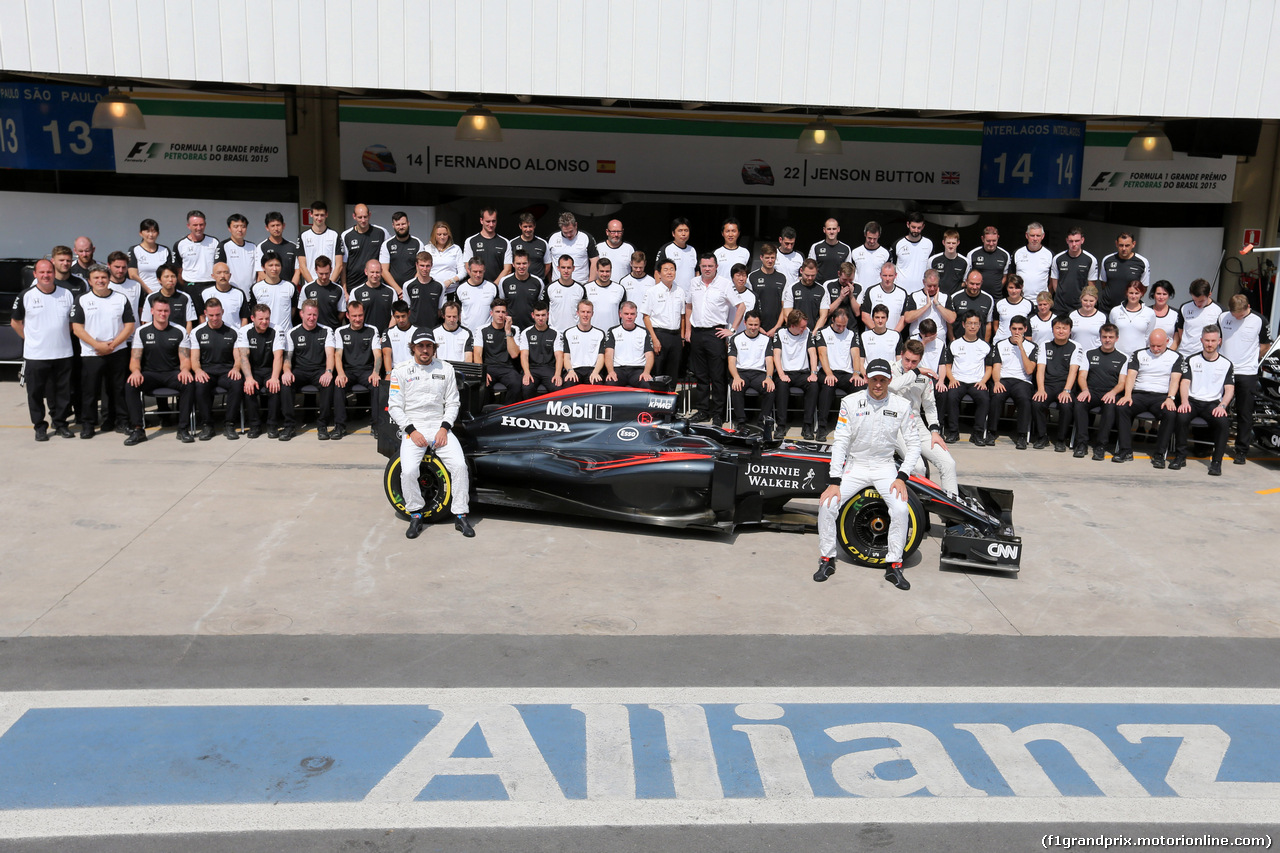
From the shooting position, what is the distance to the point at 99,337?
10.1 m

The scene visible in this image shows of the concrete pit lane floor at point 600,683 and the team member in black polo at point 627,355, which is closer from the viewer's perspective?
the concrete pit lane floor at point 600,683

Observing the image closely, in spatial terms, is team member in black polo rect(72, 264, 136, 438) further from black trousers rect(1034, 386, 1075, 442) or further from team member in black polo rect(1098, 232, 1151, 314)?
team member in black polo rect(1098, 232, 1151, 314)

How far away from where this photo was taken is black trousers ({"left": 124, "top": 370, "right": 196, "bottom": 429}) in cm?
999

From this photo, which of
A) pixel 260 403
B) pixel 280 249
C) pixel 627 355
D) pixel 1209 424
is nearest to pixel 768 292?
pixel 627 355

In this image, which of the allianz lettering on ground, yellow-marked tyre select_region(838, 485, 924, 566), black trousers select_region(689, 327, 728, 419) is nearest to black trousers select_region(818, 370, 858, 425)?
black trousers select_region(689, 327, 728, 419)

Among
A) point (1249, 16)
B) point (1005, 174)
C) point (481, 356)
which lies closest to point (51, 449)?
point (481, 356)

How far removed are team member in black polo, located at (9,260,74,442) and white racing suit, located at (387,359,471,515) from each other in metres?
4.19

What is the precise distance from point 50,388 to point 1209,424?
10.9 meters

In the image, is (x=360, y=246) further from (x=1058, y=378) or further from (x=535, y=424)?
(x=1058, y=378)

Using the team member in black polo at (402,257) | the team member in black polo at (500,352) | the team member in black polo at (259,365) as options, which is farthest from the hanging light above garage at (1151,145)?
the team member in black polo at (259,365)

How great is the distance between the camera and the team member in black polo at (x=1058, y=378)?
10422 millimetres

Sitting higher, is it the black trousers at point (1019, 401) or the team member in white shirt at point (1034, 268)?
the team member in white shirt at point (1034, 268)

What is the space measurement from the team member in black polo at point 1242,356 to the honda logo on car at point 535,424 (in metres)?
6.56

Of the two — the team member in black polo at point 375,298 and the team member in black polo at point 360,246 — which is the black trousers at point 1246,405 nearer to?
the team member in black polo at point 375,298
